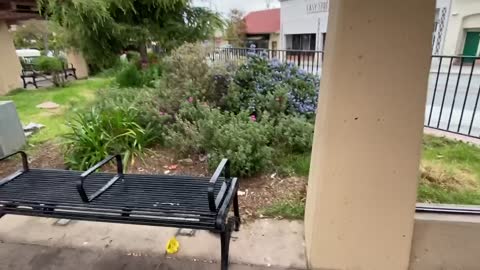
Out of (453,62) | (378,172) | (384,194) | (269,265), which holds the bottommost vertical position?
(269,265)

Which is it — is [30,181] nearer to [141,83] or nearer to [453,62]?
[141,83]

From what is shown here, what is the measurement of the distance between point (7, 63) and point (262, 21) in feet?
53.2

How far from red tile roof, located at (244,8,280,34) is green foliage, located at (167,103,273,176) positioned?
16.3 meters

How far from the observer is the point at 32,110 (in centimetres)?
586

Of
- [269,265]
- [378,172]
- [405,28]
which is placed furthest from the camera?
[269,265]

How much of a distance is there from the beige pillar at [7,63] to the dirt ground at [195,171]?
6.53 meters

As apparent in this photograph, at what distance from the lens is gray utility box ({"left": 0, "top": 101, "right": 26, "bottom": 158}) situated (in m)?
3.21

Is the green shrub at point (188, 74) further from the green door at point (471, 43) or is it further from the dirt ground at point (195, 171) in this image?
the green door at point (471, 43)

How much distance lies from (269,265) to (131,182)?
1.05m

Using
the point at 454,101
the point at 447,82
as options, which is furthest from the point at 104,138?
the point at 454,101

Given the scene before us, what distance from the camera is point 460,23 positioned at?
4598 millimetres

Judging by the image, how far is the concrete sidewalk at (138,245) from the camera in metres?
1.81

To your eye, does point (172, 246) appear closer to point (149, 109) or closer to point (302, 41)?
point (149, 109)

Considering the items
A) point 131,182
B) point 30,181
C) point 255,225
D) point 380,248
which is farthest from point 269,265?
point 30,181
